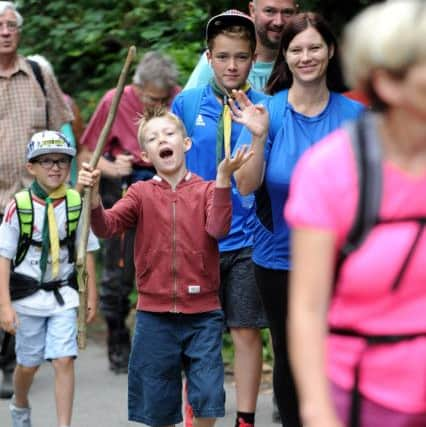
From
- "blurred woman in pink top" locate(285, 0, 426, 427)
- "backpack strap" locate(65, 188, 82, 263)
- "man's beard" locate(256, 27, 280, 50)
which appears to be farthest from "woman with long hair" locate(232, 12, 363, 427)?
"blurred woman in pink top" locate(285, 0, 426, 427)

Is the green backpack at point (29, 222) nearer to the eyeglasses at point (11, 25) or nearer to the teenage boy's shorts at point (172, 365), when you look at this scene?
the teenage boy's shorts at point (172, 365)

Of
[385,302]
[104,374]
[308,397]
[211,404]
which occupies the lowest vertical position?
[104,374]

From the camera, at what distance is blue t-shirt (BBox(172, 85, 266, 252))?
663 centimetres

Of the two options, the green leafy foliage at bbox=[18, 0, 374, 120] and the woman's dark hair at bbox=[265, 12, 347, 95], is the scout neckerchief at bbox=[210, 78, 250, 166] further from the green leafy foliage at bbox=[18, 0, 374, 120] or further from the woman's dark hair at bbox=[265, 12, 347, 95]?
the green leafy foliage at bbox=[18, 0, 374, 120]

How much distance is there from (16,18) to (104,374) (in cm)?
247

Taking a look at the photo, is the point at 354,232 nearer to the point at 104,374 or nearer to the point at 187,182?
the point at 187,182

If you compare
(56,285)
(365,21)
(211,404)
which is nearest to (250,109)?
(211,404)

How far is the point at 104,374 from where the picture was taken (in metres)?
8.89

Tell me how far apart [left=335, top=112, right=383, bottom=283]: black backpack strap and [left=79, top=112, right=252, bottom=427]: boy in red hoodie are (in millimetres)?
2736

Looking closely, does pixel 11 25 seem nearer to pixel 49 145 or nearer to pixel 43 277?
pixel 49 145

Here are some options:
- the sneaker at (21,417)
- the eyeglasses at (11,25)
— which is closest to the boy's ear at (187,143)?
the sneaker at (21,417)

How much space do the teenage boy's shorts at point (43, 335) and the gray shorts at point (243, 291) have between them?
841 millimetres

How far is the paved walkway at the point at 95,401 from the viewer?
24.7ft

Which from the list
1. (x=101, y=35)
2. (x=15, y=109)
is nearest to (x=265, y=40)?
(x=15, y=109)
